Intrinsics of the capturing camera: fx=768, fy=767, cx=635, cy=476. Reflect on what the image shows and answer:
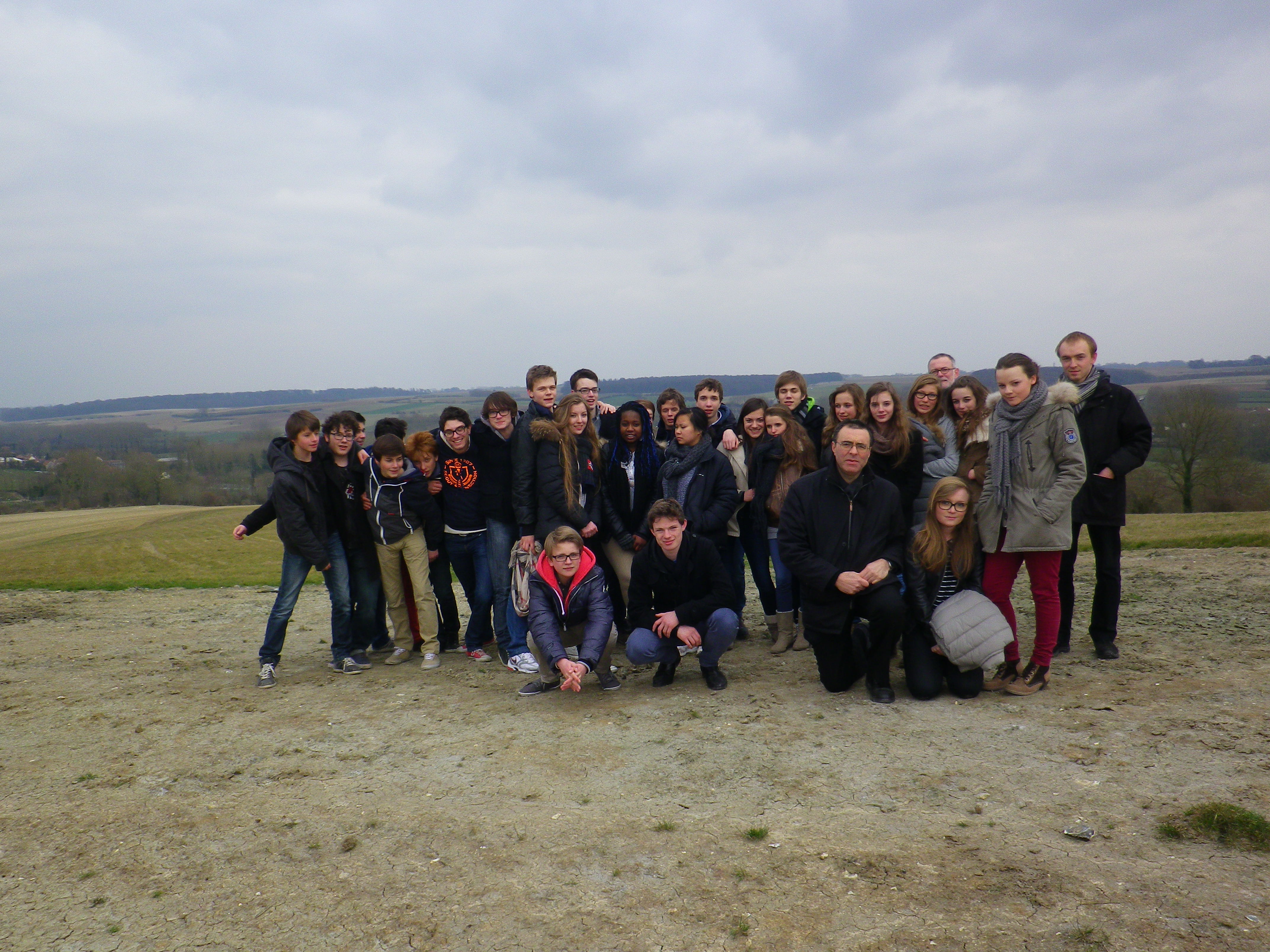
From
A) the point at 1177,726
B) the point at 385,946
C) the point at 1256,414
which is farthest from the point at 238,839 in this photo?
the point at 1256,414

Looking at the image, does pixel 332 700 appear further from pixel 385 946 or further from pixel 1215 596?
pixel 1215 596

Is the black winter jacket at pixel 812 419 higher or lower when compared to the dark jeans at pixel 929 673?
higher

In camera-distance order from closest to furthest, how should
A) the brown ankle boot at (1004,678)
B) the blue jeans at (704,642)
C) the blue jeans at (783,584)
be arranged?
the brown ankle boot at (1004,678) → the blue jeans at (704,642) → the blue jeans at (783,584)

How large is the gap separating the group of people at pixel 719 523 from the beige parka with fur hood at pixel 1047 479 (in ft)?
0.05

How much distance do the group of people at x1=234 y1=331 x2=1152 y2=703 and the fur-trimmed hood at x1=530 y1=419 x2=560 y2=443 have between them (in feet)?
0.12

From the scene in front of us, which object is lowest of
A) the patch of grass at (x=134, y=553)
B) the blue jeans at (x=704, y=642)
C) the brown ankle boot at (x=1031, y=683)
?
the patch of grass at (x=134, y=553)

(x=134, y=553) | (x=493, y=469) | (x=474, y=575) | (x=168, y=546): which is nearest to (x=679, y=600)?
(x=493, y=469)

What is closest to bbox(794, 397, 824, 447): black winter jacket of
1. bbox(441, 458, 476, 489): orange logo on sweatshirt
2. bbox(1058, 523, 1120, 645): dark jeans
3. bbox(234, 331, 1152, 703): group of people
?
bbox(234, 331, 1152, 703): group of people

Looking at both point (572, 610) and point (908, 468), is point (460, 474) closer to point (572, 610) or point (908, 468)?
point (572, 610)

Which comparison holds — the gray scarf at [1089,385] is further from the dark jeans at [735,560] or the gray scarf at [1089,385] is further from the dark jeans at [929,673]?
the dark jeans at [735,560]

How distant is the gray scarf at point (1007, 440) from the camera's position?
554 centimetres

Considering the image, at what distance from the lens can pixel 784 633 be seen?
7.16m

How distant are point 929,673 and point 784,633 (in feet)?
5.66

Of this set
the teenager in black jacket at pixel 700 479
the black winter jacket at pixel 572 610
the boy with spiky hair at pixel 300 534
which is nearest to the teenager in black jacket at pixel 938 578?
the teenager in black jacket at pixel 700 479
